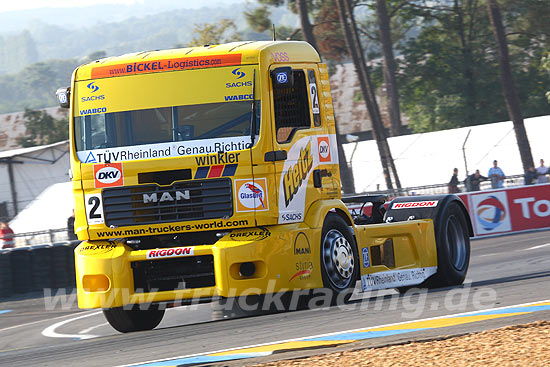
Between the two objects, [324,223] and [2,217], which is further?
[2,217]

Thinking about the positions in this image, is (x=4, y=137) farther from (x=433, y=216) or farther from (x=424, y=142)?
(x=433, y=216)

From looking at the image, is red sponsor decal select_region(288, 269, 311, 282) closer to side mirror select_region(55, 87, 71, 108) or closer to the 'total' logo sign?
the 'total' logo sign

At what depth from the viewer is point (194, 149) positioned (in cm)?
939

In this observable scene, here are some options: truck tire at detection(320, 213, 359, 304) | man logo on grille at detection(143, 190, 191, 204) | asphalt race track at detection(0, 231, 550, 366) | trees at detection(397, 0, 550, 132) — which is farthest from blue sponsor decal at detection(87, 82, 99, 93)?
trees at detection(397, 0, 550, 132)

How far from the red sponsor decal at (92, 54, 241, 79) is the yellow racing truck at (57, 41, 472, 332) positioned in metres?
0.01

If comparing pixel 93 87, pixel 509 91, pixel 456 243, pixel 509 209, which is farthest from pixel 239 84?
pixel 509 91

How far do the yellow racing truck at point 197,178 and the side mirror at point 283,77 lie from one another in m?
0.01

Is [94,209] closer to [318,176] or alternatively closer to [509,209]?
[318,176]

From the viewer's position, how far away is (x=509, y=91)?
3344 centimetres

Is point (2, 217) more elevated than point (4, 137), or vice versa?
point (4, 137)

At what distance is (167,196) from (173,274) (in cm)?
81

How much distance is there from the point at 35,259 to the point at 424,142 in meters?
20.8

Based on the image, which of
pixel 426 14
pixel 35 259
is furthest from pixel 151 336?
pixel 426 14

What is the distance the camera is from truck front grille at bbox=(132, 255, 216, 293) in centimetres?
950
